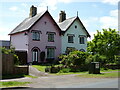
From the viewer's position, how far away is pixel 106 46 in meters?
31.7

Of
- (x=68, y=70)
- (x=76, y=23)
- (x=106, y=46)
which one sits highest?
(x=76, y=23)

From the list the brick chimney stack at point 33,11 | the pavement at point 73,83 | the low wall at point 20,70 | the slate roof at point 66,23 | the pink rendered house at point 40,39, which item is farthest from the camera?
the slate roof at point 66,23

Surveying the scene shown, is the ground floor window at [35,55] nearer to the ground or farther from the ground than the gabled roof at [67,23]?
nearer to the ground

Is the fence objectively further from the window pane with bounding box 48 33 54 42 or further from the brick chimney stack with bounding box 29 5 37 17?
the brick chimney stack with bounding box 29 5 37 17

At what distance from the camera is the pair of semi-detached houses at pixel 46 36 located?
108ft

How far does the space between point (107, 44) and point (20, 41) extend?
1511 cm

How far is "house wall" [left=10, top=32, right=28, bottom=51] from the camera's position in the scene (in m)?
32.9

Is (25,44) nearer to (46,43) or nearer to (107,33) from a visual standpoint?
(46,43)

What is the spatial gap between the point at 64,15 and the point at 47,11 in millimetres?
8736

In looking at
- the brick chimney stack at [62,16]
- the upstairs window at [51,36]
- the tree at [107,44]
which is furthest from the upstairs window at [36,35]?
the brick chimney stack at [62,16]

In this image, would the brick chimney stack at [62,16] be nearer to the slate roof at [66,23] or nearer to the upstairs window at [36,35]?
the slate roof at [66,23]

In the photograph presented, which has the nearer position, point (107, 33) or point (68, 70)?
point (68, 70)

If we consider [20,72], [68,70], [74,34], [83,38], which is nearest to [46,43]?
[74,34]

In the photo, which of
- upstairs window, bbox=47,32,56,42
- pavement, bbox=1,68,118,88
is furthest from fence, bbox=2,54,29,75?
upstairs window, bbox=47,32,56,42
